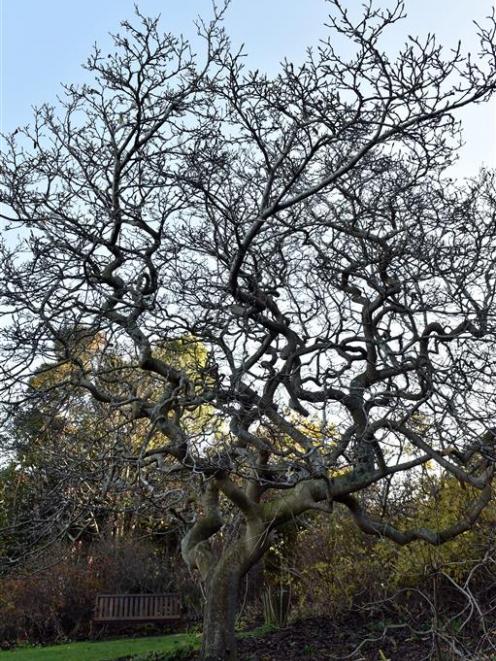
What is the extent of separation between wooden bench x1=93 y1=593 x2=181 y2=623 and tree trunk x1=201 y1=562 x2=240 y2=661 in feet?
20.4

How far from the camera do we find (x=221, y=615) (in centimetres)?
654

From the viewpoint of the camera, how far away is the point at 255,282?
611 cm

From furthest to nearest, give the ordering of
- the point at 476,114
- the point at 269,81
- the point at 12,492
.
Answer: the point at 12,492
the point at 476,114
the point at 269,81

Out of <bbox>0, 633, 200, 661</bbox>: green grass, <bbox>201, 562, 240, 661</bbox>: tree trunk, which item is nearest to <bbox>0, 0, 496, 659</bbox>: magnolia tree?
<bbox>201, 562, 240, 661</bbox>: tree trunk

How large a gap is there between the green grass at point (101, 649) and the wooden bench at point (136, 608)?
42cm

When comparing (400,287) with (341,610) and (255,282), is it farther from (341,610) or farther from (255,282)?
(341,610)

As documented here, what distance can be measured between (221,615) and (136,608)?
256 inches

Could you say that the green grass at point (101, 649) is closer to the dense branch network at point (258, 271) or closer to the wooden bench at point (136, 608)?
the wooden bench at point (136, 608)

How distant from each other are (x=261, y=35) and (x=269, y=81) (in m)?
0.94

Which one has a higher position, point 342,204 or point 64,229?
point 342,204

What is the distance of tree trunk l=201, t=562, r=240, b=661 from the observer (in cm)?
645

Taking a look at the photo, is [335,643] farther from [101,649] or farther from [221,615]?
[101,649]

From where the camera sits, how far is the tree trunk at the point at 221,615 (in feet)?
21.1

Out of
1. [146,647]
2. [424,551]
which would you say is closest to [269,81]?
[424,551]
